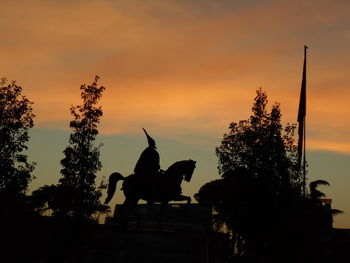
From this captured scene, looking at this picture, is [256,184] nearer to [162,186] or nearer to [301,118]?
[301,118]

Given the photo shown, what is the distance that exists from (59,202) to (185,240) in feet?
68.5

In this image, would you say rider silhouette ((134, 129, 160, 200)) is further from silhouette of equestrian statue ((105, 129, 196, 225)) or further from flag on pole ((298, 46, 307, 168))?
flag on pole ((298, 46, 307, 168))

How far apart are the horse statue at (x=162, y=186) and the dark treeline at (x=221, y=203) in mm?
15521

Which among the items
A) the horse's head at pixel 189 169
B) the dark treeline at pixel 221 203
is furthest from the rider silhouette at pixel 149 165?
the dark treeline at pixel 221 203

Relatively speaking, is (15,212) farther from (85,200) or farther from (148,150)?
(148,150)

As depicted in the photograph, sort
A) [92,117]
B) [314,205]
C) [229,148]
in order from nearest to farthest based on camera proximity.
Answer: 1. [314,205]
2. [92,117]
3. [229,148]

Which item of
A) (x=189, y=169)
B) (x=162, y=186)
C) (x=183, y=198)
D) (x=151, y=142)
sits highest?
(x=151, y=142)

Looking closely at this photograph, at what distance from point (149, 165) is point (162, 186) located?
2.62 feet

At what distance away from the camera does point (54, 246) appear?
37.6 m

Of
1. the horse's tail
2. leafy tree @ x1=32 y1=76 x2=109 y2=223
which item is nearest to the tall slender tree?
leafy tree @ x1=32 y1=76 x2=109 y2=223

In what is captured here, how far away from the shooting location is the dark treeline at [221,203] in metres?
36.1

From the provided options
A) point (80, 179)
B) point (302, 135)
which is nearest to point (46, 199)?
point (80, 179)

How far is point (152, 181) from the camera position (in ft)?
61.9

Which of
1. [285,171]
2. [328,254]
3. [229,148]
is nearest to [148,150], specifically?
[328,254]
